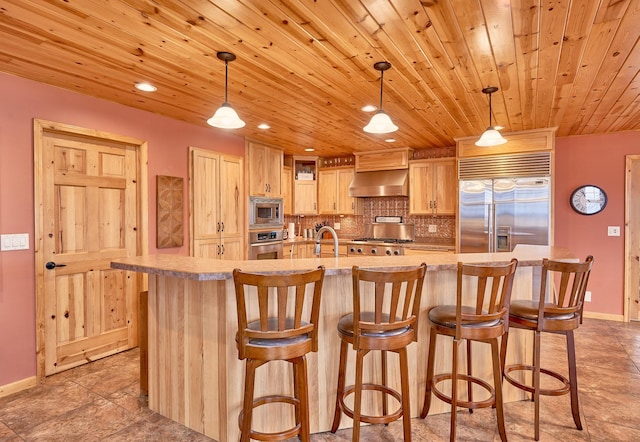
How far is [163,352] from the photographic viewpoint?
245 cm

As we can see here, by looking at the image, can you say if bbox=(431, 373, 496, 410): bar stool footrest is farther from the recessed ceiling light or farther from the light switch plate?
the light switch plate

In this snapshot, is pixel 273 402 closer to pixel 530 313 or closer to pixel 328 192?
pixel 530 313

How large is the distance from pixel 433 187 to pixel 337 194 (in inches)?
66.3

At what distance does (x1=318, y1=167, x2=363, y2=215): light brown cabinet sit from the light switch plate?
439 centimetres

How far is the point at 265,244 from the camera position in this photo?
17.4 ft

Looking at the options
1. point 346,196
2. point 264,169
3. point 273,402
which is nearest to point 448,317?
point 273,402

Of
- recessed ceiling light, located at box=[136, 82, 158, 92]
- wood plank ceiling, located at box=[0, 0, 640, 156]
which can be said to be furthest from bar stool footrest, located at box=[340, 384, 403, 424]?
recessed ceiling light, located at box=[136, 82, 158, 92]

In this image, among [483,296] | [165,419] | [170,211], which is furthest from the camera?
[170,211]

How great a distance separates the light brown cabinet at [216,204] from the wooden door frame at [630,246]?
5.00m

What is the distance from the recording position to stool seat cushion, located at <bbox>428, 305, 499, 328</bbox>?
2094 mm

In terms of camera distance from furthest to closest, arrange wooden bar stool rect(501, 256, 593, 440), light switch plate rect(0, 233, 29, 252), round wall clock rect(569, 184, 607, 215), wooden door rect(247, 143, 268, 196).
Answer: wooden door rect(247, 143, 268, 196) → round wall clock rect(569, 184, 607, 215) → light switch plate rect(0, 233, 29, 252) → wooden bar stool rect(501, 256, 593, 440)

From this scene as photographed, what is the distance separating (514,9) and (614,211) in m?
4.13

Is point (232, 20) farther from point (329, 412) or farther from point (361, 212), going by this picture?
point (361, 212)

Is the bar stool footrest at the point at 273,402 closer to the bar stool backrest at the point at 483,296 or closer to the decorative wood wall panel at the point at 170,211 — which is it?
the bar stool backrest at the point at 483,296
